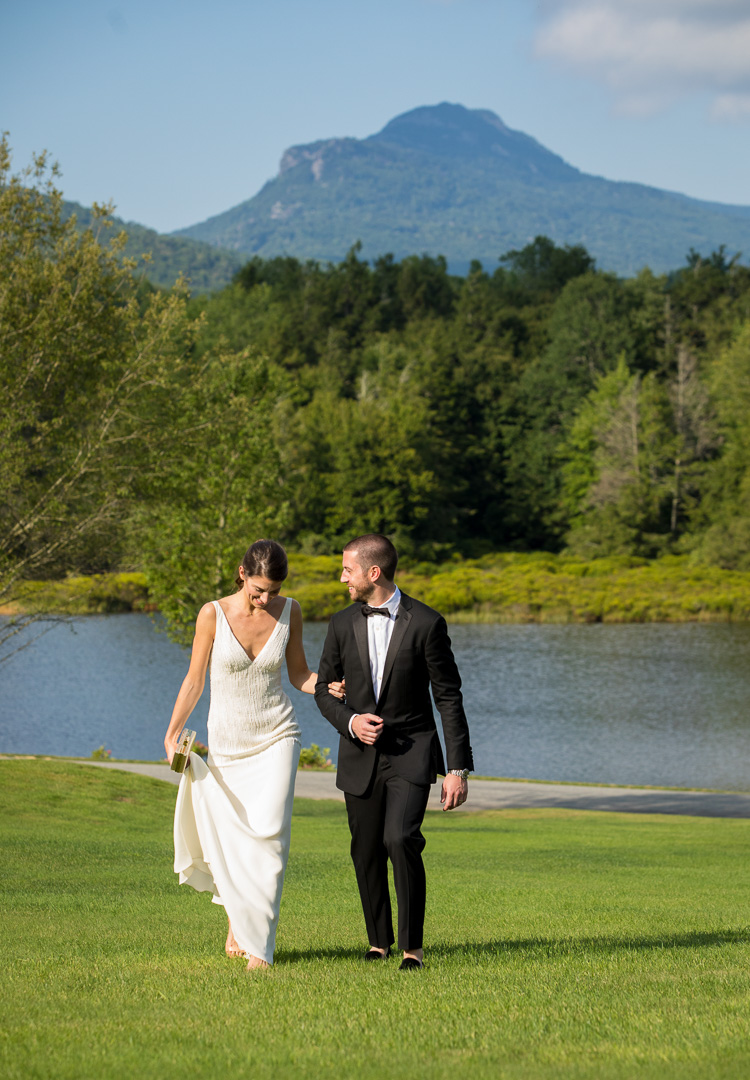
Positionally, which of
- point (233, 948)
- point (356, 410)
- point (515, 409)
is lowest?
point (233, 948)

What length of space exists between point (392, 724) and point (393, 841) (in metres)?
0.53

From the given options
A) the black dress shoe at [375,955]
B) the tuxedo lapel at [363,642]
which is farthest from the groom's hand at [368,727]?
the black dress shoe at [375,955]

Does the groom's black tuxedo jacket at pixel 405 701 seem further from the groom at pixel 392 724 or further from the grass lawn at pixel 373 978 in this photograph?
the grass lawn at pixel 373 978

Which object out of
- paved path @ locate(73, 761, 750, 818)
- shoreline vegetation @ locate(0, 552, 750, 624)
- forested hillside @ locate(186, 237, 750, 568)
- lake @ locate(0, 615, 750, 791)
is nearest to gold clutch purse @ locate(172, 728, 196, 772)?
paved path @ locate(73, 761, 750, 818)

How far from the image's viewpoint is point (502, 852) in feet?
40.1

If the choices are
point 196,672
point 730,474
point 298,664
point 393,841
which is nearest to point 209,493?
point 298,664

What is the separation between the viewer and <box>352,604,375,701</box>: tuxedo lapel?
522 centimetres

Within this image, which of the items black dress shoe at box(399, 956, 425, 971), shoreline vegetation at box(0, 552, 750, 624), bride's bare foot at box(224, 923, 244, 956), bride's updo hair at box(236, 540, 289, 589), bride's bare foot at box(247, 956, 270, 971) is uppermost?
bride's updo hair at box(236, 540, 289, 589)

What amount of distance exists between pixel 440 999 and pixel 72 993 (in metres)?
1.52

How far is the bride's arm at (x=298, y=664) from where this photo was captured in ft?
17.5

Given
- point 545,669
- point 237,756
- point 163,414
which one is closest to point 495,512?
point 545,669

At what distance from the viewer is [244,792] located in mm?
5258

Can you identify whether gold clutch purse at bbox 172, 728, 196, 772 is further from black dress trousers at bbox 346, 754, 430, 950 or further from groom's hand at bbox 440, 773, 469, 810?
groom's hand at bbox 440, 773, 469, 810

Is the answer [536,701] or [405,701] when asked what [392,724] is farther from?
[536,701]
